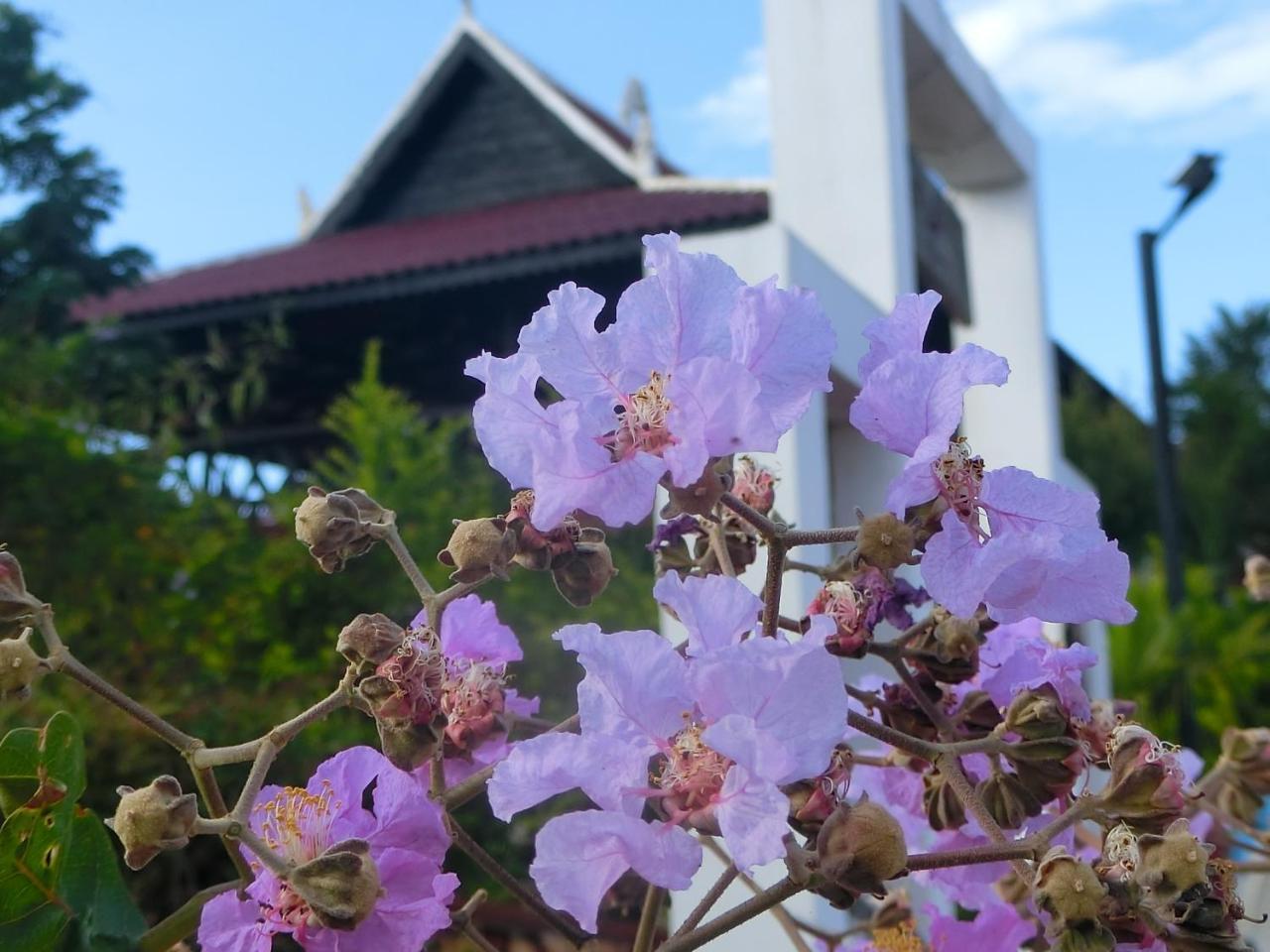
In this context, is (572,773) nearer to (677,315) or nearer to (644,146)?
(677,315)

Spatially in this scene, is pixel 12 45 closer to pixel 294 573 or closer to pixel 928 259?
pixel 294 573

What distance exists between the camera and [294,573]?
3479 mm

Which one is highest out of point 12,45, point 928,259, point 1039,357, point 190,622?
point 12,45

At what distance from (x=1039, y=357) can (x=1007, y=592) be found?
15.2 ft

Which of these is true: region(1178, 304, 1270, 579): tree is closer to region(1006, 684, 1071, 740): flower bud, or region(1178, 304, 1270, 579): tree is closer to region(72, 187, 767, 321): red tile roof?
region(72, 187, 767, 321): red tile roof

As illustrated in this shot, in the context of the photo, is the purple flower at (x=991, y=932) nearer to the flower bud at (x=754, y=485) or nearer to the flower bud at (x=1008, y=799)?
the flower bud at (x=1008, y=799)

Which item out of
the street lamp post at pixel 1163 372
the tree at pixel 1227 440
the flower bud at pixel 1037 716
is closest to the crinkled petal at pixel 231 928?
the flower bud at pixel 1037 716

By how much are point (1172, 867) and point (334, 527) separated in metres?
0.38

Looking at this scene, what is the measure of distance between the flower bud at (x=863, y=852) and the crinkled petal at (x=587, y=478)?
→ 0.13m

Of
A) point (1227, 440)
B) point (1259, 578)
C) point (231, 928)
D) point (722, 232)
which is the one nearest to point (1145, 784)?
point (231, 928)

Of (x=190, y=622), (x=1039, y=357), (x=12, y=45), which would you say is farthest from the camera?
(x=12, y=45)

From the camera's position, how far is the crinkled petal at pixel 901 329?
19.3 inches

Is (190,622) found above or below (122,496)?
below

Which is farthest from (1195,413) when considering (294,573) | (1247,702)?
(294,573)
